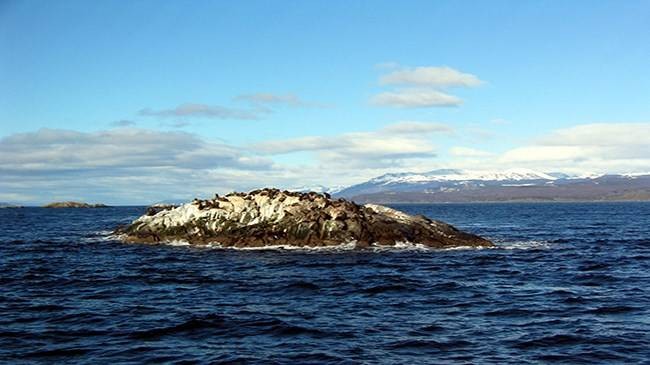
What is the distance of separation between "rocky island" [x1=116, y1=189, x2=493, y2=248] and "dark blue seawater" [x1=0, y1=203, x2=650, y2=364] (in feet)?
24.3

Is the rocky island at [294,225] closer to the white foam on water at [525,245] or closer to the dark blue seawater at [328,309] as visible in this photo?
the white foam on water at [525,245]

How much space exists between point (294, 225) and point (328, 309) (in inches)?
1010

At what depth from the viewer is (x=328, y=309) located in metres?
22.4

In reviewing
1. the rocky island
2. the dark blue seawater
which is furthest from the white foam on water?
the dark blue seawater

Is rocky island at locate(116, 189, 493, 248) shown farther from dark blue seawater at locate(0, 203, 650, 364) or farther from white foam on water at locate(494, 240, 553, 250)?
dark blue seawater at locate(0, 203, 650, 364)

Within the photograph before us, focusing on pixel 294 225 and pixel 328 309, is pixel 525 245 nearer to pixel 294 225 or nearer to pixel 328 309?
pixel 294 225

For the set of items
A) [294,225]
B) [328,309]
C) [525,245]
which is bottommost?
[328,309]

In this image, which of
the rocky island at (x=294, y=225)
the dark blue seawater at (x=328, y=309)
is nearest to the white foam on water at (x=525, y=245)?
the rocky island at (x=294, y=225)

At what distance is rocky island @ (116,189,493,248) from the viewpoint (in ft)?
154

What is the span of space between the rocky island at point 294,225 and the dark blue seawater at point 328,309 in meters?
7.40

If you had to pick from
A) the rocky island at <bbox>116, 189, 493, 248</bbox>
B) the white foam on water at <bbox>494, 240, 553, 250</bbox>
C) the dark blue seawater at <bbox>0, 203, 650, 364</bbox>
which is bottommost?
the dark blue seawater at <bbox>0, 203, 650, 364</bbox>

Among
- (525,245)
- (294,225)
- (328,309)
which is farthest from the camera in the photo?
(525,245)

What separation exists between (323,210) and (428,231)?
8579 mm

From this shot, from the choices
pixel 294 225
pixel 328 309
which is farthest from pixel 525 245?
pixel 328 309
